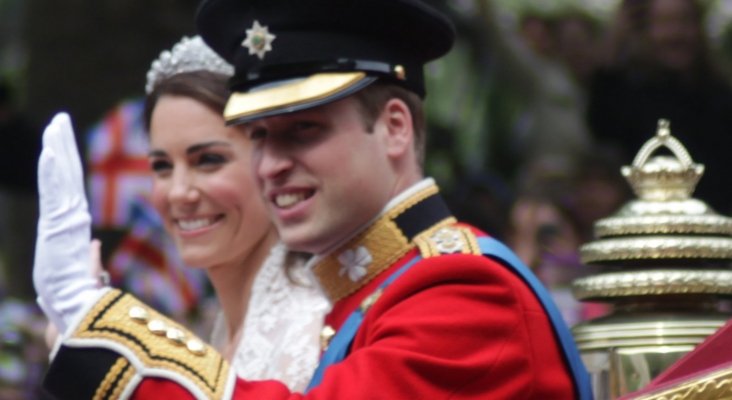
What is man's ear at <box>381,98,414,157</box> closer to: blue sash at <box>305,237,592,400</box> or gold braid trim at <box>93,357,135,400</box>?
blue sash at <box>305,237,592,400</box>

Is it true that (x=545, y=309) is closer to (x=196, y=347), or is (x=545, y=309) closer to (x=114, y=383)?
(x=196, y=347)

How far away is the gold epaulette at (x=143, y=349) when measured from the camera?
171 inches

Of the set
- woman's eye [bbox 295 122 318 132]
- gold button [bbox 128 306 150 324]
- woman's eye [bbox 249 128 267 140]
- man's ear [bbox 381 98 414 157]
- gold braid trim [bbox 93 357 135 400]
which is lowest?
gold braid trim [bbox 93 357 135 400]

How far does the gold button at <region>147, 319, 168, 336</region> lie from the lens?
4.42m

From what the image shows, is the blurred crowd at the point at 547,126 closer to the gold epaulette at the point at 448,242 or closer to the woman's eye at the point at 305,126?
the gold epaulette at the point at 448,242

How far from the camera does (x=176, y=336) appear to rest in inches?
174

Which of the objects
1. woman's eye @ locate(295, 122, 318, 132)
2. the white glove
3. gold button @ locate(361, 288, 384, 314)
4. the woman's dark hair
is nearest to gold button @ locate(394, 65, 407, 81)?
woman's eye @ locate(295, 122, 318, 132)

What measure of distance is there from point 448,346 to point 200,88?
1.57 meters

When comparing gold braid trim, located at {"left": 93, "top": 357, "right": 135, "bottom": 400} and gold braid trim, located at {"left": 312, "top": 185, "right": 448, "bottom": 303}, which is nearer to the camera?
gold braid trim, located at {"left": 93, "top": 357, "right": 135, "bottom": 400}

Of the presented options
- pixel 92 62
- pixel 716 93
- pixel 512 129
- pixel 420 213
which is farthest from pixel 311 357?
pixel 92 62

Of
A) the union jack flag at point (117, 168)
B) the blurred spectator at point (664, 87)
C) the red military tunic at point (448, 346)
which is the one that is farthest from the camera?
the union jack flag at point (117, 168)

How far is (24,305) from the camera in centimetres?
1021

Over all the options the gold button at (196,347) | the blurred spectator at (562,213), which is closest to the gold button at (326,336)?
the gold button at (196,347)

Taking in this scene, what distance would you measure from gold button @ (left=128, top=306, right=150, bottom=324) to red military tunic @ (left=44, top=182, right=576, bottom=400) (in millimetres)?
160
